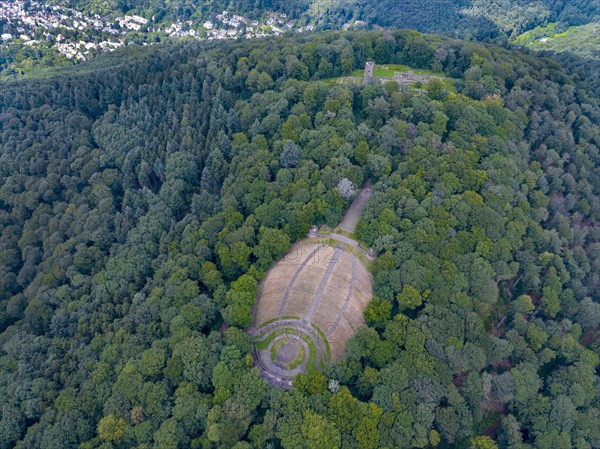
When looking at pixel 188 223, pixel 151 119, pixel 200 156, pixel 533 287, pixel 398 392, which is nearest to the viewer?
pixel 398 392

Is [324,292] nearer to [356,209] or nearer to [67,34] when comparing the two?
[356,209]

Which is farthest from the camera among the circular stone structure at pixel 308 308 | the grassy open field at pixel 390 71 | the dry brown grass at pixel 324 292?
the grassy open field at pixel 390 71

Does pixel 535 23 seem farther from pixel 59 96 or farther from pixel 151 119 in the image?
pixel 59 96

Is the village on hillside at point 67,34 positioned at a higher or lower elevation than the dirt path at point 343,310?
lower

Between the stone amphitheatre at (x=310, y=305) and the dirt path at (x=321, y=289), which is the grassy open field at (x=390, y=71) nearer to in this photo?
the stone amphitheatre at (x=310, y=305)

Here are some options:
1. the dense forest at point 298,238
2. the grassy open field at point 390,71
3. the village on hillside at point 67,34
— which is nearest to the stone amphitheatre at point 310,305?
the dense forest at point 298,238

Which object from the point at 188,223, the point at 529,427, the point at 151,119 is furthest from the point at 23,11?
the point at 529,427

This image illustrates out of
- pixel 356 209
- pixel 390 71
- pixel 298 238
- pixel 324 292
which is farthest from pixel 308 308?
pixel 390 71
